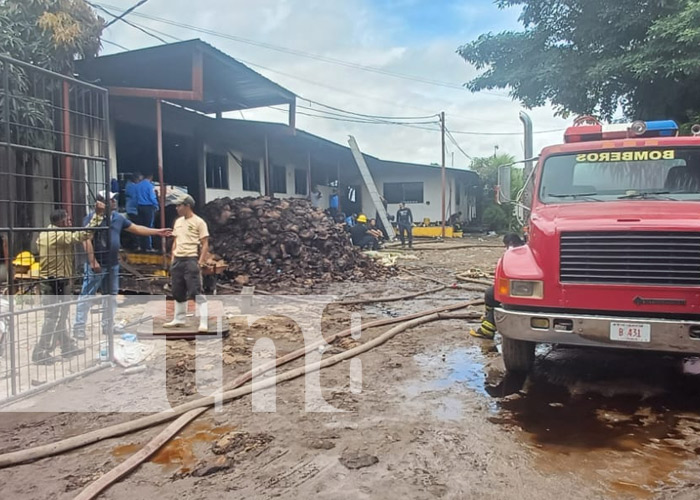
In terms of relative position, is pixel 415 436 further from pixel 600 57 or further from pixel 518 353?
pixel 600 57

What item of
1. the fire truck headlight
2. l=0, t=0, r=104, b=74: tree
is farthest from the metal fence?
l=0, t=0, r=104, b=74: tree

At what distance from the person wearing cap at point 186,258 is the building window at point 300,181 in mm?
14655

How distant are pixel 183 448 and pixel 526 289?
2.92 meters

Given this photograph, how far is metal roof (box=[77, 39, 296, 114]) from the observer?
33.3 feet

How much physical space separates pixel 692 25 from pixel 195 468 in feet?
44.3

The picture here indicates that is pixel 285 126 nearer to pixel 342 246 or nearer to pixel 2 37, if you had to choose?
pixel 342 246

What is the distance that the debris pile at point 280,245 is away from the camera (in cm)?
1123

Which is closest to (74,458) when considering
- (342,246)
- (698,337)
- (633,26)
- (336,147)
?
(698,337)

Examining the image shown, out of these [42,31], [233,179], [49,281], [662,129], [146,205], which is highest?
[42,31]

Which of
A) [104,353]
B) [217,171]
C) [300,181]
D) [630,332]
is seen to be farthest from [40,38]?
[300,181]

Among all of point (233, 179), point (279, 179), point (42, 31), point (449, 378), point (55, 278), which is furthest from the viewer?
point (279, 179)

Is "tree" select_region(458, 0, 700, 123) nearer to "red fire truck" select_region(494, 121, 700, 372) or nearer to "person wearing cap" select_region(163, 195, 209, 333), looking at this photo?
"red fire truck" select_region(494, 121, 700, 372)

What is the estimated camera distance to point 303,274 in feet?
37.7

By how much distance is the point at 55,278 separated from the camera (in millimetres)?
5492
